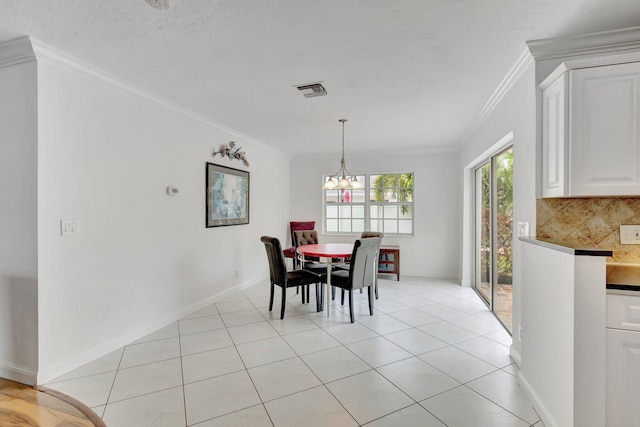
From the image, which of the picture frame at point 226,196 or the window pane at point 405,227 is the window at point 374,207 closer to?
the window pane at point 405,227

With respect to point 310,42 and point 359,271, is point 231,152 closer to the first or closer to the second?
point 359,271

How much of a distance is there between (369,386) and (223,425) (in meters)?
0.98

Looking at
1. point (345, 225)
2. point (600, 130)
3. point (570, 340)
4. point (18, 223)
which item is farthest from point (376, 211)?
point (18, 223)

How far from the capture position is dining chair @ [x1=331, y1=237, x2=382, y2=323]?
3393 mm

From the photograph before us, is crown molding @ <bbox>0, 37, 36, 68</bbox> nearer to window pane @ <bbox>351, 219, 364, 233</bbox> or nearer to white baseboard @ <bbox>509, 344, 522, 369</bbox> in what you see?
white baseboard @ <bbox>509, 344, 522, 369</bbox>

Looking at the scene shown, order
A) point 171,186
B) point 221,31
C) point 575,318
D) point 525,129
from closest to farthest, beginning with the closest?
point 575,318
point 221,31
point 525,129
point 171,186

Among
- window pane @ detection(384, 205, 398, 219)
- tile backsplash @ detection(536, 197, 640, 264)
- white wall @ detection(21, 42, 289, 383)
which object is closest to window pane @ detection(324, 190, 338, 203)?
window pane @ detection(384, 205, 398, 219)

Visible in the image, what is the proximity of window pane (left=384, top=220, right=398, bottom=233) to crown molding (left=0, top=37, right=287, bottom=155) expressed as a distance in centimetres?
412

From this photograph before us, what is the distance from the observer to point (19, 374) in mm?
2205

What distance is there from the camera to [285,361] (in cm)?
252

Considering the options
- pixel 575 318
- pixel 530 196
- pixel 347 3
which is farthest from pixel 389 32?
pixel 575 318

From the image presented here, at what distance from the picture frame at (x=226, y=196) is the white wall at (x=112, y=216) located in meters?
0.12

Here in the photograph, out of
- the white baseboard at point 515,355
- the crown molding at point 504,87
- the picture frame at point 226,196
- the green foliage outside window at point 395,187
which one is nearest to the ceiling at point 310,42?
the crown molding at point 504,87

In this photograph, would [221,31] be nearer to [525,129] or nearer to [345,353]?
[525,129]
